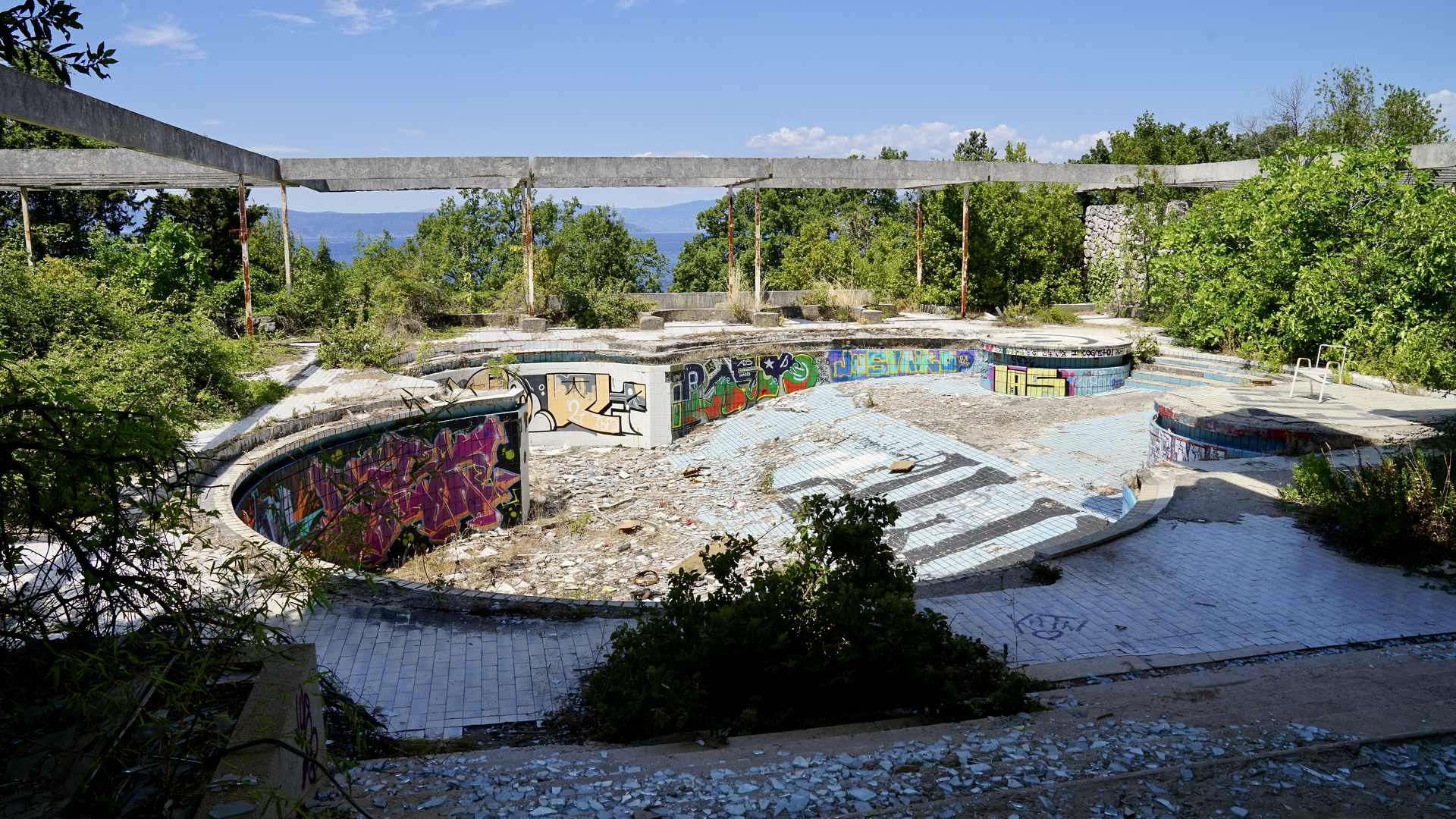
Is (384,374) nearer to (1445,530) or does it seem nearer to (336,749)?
(336,749)

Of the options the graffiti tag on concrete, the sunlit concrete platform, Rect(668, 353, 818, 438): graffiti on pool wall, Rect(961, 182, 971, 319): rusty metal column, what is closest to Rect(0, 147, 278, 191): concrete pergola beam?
Rect(668, 353, 818, 438): graffiti on pool wall

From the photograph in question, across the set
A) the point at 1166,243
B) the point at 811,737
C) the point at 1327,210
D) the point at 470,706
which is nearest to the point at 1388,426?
the point at 1327,210

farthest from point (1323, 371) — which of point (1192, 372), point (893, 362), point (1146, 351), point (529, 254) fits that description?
point (529, 254)

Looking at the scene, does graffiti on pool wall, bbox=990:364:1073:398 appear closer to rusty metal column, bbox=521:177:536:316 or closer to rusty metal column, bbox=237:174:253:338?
rusty metal column, bbox=521:177:536:316

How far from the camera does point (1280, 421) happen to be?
10547mm

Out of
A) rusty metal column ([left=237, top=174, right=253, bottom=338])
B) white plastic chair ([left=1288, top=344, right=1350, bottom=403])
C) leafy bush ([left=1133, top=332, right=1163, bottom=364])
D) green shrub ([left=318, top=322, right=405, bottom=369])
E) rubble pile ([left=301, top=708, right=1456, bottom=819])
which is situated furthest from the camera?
leafy bush ([left=1133, top=332, right=1163, bottom=364])

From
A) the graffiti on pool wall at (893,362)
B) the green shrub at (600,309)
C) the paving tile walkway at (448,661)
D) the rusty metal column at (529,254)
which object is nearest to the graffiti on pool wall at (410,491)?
the paving tile walkway at (448,661)

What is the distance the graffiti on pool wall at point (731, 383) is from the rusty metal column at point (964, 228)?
5.74 meters

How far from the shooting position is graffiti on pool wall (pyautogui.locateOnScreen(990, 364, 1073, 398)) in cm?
1639

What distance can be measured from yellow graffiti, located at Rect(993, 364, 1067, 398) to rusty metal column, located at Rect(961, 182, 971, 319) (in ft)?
17.6

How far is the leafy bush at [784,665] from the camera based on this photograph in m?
4.40

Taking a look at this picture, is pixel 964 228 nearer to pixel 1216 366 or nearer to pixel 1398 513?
pixel 1216 366

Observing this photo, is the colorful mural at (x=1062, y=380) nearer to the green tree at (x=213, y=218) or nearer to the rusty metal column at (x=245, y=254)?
the rusty metal column at (x=245, y=254)

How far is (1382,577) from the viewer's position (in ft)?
22.1
